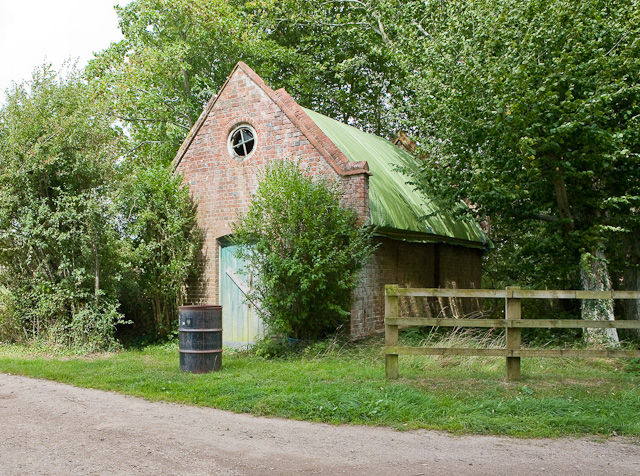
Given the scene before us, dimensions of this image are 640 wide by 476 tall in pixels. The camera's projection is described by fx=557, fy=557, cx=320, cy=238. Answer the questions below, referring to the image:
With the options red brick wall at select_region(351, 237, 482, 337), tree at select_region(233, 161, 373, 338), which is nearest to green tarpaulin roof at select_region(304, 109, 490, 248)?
red brick wall at select_region(351, 237, 482, 337)

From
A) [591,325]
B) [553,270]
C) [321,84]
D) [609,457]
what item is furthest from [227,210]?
[321,84]

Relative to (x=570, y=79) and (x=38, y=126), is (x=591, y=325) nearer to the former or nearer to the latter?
(x=570, y=79)

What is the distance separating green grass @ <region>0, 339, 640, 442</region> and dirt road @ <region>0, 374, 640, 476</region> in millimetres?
353

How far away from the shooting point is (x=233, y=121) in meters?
13.2

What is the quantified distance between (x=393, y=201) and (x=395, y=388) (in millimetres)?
6669

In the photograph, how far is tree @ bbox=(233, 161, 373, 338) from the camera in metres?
10.3

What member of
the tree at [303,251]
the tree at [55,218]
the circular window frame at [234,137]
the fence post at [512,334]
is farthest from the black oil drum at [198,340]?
the circular window frame at [234,137]

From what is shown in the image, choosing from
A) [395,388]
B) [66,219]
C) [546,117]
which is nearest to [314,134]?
[546,117]

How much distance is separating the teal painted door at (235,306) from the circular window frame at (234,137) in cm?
212

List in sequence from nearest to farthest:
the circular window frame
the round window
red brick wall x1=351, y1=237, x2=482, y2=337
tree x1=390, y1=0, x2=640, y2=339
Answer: tree x1=390, y1=0, x2=640, y2=339
red brick wall x1=351, y1=237, x2=482, y2=337
the circular window frame
the round window

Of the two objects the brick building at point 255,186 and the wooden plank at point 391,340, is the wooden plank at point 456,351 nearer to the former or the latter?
the wooden plank at point 391,340

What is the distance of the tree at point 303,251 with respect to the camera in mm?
10320

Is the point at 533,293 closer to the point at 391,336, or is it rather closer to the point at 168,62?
the point at 391,336

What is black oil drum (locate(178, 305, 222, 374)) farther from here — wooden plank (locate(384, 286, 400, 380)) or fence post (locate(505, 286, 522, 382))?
fence post (locate(505, 286, 522, 382))
